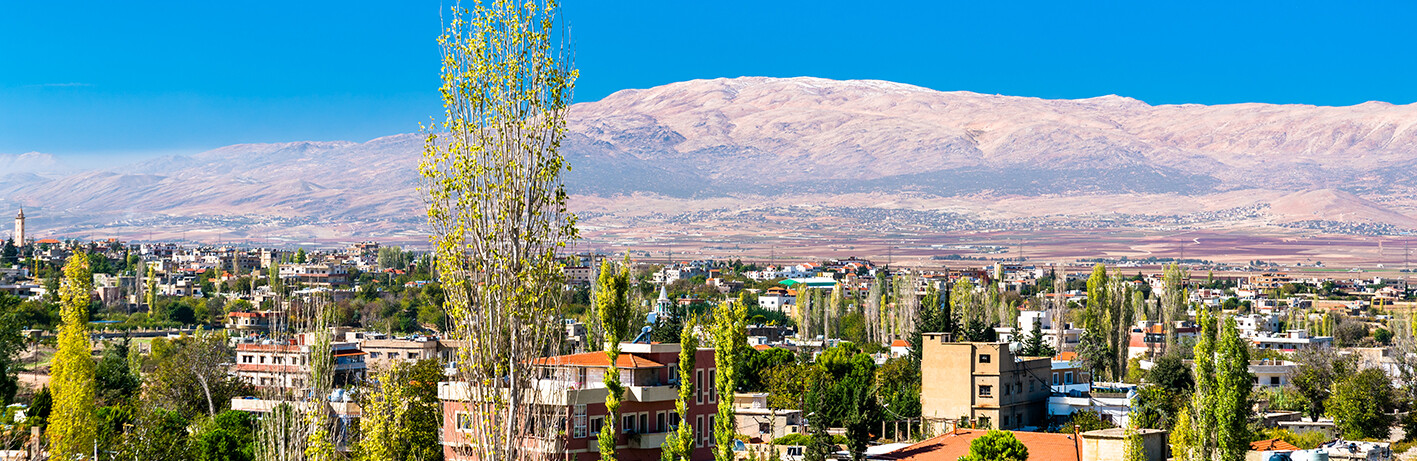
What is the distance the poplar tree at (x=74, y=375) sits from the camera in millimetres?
27312

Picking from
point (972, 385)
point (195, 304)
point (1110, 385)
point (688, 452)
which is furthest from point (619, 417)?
point (195, 304)

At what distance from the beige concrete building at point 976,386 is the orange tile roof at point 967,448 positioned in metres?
8.09

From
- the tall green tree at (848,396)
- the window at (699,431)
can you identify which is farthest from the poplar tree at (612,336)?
the tall green tree at (848,396)

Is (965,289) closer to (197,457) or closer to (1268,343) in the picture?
(1268,343)

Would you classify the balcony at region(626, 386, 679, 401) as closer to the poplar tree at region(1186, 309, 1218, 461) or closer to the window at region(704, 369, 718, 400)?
the window at region(704, 369, 718, 400)

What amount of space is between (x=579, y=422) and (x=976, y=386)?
1844 cm

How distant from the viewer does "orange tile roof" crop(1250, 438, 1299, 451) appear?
1344 inches

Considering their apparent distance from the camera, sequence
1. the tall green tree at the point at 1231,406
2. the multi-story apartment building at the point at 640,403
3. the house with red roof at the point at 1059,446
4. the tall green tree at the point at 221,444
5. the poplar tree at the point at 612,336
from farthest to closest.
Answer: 1. the tall green tree at the point at 221,444
2. the tall green tree at the point at 1231,406
3. the multi-story apartment building at the point at 640,403
4. the house with red roof at the point at 1059,446
5. the poplar tree at the point at 612,336

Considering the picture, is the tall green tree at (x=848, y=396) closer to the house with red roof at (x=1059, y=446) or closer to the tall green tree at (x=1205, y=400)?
the house with red roof at (x=1059, y=446)

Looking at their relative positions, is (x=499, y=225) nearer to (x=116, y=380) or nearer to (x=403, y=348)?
(x=116, y=380)

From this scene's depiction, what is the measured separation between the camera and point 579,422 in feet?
89.3

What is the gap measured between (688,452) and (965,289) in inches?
1922

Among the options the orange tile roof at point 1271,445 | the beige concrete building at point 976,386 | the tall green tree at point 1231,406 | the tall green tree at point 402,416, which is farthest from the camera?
the beige concrete building at point 976,386

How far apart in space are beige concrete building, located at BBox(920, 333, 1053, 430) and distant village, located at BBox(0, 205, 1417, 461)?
5 centimetres
